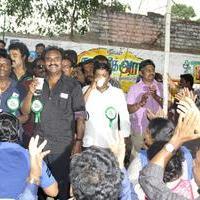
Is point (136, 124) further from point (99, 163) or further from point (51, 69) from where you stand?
point (99, 163)

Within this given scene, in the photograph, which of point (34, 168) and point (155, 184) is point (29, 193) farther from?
point (155, 184)

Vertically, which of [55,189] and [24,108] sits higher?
[24,108]

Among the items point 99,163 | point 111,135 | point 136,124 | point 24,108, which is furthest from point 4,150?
point 136,124

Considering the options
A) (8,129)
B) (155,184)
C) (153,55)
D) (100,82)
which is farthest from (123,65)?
(155,184)

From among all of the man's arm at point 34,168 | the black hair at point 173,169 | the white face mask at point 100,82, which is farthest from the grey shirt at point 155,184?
the white face mask at point 100,82

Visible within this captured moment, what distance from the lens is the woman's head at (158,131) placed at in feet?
13.4

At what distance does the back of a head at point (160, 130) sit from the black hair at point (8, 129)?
1020 millimetres

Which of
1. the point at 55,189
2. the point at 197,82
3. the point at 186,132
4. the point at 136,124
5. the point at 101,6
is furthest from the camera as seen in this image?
the point at 101,6

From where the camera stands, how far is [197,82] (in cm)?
1212

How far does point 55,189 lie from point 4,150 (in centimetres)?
57

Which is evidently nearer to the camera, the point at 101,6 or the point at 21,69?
the point at 21,69

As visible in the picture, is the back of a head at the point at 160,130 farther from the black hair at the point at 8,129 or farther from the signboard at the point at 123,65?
the signboard at the point at 123,65

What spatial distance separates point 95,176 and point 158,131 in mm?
1629

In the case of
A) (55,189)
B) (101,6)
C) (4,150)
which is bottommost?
(55,189)
